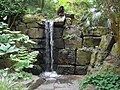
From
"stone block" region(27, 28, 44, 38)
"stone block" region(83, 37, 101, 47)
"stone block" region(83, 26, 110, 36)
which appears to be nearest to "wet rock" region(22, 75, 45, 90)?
"stone block" region(27, 28, 44, 38)

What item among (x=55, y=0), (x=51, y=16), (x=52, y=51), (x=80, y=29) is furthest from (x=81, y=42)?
(x=55, y=0)

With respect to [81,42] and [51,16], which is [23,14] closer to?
[51,16]

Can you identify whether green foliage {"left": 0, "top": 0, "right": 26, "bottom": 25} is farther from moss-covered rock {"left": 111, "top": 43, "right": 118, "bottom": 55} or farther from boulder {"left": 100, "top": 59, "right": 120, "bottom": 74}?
boulder {"left": 100, "top": 59, "right": 120, "bottom": 74}

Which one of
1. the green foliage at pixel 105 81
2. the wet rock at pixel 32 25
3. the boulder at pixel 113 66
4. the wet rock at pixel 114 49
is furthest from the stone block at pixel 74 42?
the green foliage at pixel 105 81

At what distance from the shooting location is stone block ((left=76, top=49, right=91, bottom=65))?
25.2 feet

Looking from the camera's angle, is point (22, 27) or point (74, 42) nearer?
point (74, 42)

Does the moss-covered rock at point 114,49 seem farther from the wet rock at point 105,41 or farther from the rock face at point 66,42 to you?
the rock face at point 66,42

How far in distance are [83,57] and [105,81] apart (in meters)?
3.25

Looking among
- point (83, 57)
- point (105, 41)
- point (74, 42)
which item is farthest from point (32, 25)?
point (105, 41)

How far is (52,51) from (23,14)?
5.25 ft

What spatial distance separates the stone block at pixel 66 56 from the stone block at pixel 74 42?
176mm

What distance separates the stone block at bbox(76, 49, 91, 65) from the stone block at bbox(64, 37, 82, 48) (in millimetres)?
232

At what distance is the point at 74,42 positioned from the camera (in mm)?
7906

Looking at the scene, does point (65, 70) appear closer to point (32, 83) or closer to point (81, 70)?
point (81, 70)
